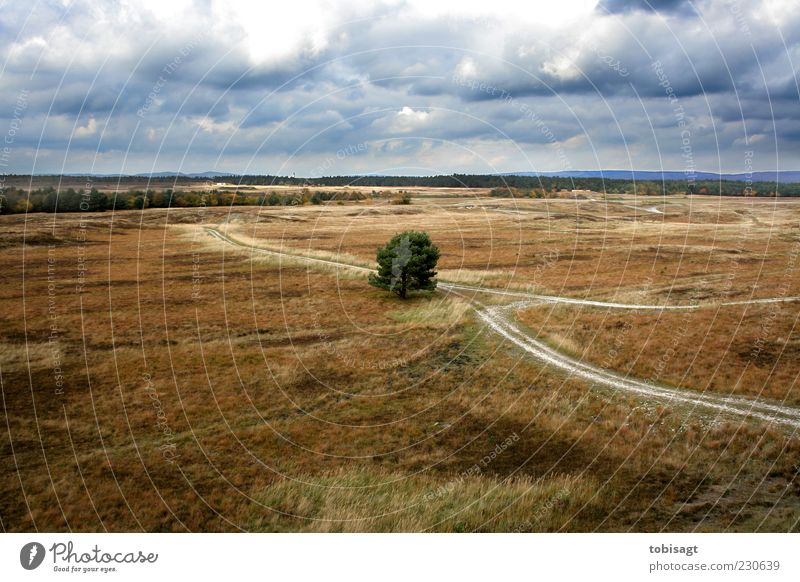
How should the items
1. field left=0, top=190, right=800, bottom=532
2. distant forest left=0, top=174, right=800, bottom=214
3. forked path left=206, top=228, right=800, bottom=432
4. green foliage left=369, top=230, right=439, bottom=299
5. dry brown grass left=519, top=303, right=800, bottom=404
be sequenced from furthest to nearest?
distant forest left=0, top=174, right=800, bottom=214, green foliage left=369, top=230, right=439, bottom=299, dry brown grass left=519, top=303, right=800, bottom=404, forked path left=206, top=228, right=800, bottom=432, field left=0, top=190, right=800, bottom=532

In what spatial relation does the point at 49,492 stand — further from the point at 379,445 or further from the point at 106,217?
the point at 106,217

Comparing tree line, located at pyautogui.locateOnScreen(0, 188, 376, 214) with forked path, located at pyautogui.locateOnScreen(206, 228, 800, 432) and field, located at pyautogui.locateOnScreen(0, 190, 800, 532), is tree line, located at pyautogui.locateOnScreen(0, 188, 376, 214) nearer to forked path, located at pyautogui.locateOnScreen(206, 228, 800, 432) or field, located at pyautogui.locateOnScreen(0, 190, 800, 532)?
field, located at pyautogui.locateOnScreen(0, 190, 800, 532)

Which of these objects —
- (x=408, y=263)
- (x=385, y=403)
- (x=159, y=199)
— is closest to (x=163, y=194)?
(x=159, y=199)

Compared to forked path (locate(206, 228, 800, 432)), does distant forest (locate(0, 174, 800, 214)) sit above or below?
above

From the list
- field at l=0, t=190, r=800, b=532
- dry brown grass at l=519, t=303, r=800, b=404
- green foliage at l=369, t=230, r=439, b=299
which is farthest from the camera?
green foliage at l=369, t=230, r=439, b=299

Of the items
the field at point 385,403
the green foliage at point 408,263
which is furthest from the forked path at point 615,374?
the green foliage at point 408,263

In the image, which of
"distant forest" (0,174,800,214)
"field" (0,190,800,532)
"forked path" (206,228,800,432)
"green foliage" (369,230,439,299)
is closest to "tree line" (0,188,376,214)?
"distant forest" (0,174,800,214)

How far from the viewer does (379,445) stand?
19281 millimetres

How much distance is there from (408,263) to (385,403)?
22.1m

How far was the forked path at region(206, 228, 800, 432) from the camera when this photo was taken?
2081 cm

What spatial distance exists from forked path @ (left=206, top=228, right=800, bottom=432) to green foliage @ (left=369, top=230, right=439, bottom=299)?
4.00m

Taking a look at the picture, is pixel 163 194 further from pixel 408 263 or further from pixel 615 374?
pixel 615 374

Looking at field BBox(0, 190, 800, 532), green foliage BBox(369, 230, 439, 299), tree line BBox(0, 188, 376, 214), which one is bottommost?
field BBox(0, 190, 800, 532)

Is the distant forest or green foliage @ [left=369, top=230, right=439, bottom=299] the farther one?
the distant forest
